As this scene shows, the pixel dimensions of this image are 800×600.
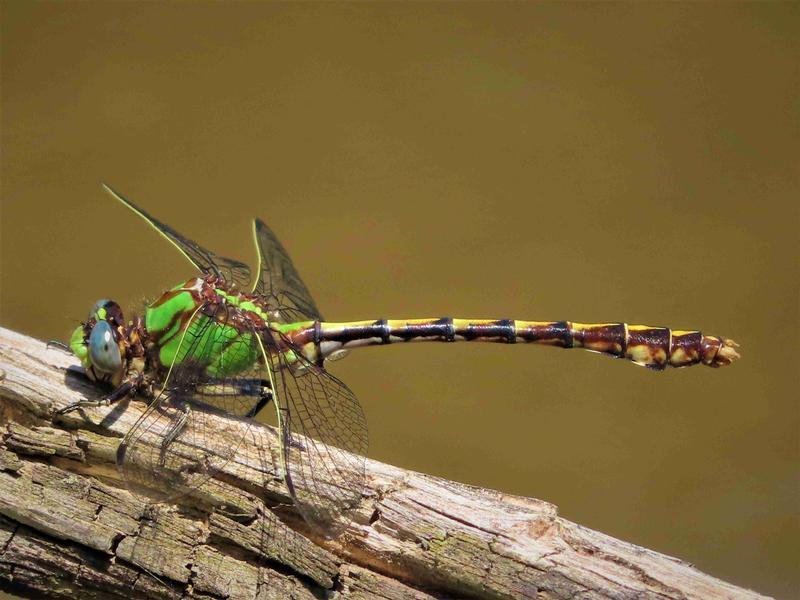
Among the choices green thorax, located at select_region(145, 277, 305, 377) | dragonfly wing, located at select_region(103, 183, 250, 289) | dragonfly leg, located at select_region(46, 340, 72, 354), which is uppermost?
dragonfly wing, located at select_region(103, 183, 250, 289)

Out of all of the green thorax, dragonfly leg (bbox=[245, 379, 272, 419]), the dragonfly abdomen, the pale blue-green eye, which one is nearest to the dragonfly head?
the pale blue-green eye

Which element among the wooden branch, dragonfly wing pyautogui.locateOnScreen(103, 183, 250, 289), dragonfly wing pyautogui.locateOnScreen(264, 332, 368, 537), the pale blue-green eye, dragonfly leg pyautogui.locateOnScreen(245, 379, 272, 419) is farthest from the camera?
dragonfly wing pyautogui.locateOnScreen(103, 183, 250, 289)

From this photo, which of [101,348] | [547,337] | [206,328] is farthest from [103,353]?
[547,337]

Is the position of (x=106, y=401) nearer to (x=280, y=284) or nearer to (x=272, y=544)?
(x=272, y=544)

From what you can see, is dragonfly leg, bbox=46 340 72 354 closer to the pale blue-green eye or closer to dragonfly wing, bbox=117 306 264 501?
the pale blue-green eye

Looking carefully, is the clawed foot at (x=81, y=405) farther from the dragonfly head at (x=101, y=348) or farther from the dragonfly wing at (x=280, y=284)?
the dragonfly wing at (x=280, y=284)

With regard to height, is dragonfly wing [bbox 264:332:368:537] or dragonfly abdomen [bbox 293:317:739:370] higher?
dragonfly abdomen [bbox 293:317:739:370]
